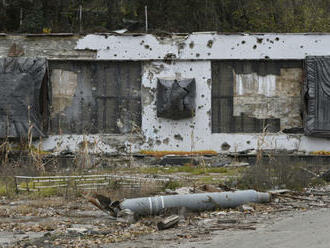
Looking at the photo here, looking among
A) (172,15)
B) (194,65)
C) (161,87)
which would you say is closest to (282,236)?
(161,87)

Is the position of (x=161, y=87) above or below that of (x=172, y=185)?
above

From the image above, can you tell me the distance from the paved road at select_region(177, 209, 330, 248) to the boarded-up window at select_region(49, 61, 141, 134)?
7963mm

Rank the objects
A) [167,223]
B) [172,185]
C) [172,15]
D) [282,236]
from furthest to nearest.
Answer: [172,15] → [172,185] → [167,223] → [282,236]

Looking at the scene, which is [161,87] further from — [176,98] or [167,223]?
[167,223]

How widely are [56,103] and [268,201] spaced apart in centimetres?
757

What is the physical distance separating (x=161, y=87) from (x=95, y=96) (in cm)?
168

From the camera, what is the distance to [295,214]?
753cm

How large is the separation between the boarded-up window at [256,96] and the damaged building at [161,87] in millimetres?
25

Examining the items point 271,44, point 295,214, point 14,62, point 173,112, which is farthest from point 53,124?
point 295,214

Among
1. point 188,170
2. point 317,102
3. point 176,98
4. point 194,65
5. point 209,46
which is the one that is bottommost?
point 188,170

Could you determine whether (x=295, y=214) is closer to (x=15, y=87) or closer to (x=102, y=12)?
(x=15, y=87)

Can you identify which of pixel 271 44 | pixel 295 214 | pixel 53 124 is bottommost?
pixel 295 214

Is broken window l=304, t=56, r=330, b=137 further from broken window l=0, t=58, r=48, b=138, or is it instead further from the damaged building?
broken window l=0, t=58, r=48, b=138

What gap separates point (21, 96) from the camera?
14.2m
